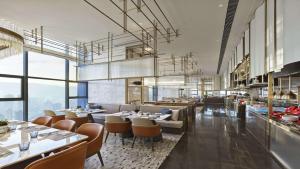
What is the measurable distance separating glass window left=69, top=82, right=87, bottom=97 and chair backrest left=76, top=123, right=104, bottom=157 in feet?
21.0

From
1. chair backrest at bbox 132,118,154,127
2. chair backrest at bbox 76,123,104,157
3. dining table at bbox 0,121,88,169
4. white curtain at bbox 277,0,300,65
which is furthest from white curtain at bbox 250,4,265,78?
dining table at bbox 0,121,88,169

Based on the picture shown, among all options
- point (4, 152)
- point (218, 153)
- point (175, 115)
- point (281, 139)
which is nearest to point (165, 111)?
point (175, 115)

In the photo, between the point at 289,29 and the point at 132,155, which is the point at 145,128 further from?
the point at 289,29

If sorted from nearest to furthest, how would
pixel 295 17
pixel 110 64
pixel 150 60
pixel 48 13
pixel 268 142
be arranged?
pixel 295 17
pixel 268 142
pixel 48 13
pixel 150 60
pixel 110 64

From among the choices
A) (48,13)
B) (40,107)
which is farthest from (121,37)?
(40,107)

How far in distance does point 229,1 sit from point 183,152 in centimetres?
401

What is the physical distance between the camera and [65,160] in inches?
68.3

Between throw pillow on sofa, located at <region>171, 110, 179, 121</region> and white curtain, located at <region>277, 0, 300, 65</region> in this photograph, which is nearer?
white curtain, located at <region>277, 0, 300, 65</region>

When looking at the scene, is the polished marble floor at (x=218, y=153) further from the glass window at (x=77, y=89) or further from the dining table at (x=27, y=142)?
the glass window at (x=77, y=89)

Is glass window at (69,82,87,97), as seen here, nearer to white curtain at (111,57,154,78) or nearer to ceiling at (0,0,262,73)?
white curtain at (111,57,154,78)

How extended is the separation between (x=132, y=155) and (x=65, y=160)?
2308mm

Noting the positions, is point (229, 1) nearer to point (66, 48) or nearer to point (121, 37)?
point (121, 37)

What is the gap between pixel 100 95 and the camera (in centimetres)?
895

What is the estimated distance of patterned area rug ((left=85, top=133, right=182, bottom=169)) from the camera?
130 inches
